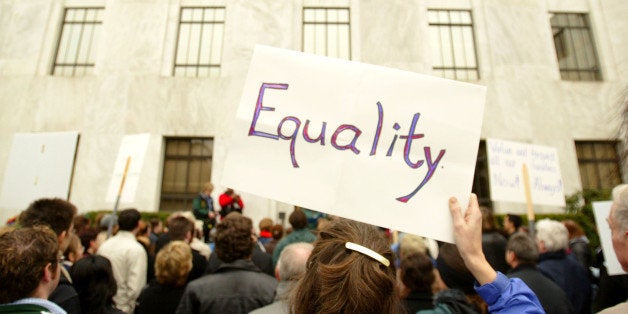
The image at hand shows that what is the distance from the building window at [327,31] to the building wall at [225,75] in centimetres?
36

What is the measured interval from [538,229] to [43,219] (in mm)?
4619

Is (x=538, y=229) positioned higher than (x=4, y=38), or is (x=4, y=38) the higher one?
(x=4, y=38)

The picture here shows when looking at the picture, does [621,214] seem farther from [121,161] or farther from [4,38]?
[4,38]

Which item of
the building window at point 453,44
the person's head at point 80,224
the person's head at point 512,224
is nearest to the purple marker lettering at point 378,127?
the person's head at point 80,224

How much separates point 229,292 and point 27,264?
55.8 inches

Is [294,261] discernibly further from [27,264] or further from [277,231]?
[277,231]

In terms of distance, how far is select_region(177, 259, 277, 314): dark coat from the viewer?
3027mm

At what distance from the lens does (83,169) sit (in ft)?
41.9

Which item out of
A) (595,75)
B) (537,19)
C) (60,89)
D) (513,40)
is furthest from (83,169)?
(595,75)

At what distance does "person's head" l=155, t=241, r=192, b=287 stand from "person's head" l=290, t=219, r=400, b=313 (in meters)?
2.45

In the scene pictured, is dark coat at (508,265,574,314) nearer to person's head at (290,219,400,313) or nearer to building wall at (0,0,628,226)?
person's head at (290,219,400,313)

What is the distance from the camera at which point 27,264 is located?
2.00 metres

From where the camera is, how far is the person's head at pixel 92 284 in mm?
2730

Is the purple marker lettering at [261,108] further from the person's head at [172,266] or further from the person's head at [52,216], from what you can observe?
the person's head at [172,266]
